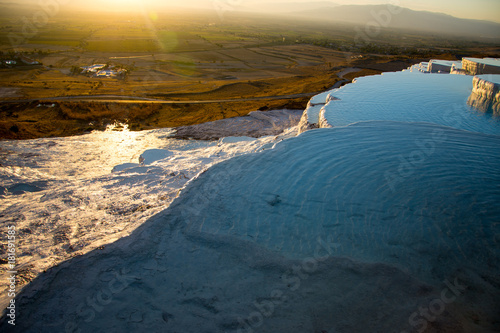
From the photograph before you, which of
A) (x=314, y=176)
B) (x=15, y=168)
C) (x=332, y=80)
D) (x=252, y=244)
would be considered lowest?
(x=15, y=168)

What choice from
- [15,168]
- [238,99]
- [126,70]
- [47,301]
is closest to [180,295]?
[47,301]

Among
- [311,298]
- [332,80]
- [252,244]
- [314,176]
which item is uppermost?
[332,80]

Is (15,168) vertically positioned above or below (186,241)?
below

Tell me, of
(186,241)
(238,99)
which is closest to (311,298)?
(186,241)

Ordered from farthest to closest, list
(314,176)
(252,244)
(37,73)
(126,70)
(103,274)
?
(126,70), (37,73), (314,176), (252,244), (103,274)

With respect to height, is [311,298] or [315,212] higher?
[315,212]

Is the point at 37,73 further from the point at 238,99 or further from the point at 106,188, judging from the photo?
the point at 106,188

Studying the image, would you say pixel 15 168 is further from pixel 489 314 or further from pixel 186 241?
pixel 489 314

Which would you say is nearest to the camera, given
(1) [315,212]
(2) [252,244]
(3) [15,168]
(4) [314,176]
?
(2) [252,244]

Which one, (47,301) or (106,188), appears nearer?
(47,301)
